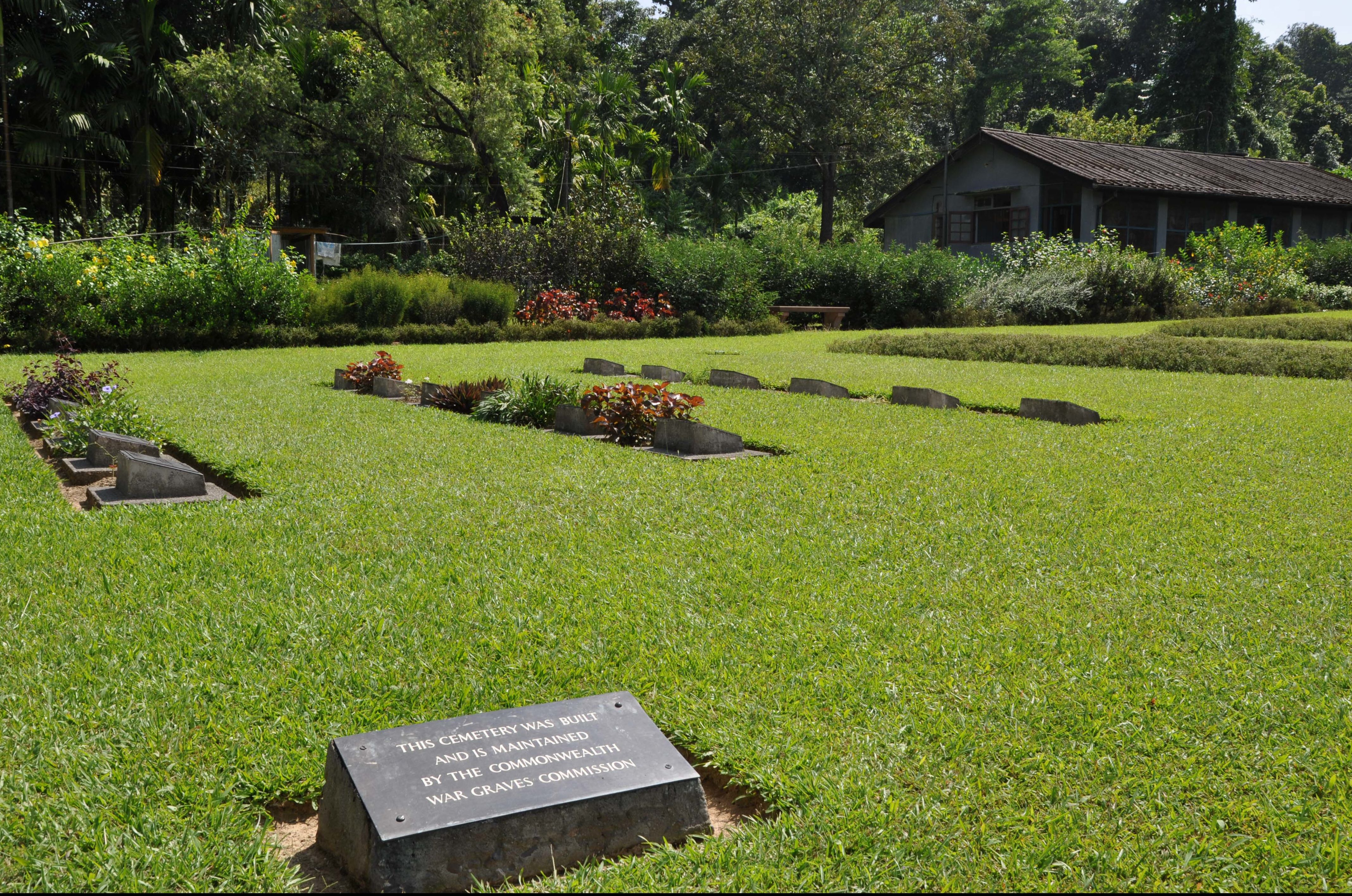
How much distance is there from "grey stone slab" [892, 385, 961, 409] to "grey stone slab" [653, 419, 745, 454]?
130 inches

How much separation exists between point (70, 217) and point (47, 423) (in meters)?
30.0

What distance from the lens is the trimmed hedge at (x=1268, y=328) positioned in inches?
749

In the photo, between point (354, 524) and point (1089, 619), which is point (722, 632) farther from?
point (354, 524)

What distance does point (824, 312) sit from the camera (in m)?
26.6

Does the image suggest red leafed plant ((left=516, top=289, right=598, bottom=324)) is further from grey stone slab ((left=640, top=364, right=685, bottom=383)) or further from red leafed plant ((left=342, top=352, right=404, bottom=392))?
red leafed plant ((left=342, top=352, right=404, bottom=392))

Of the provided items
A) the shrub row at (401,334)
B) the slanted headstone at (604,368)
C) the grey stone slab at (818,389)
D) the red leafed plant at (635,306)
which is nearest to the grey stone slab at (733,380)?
the grey stone slab at (818,389)

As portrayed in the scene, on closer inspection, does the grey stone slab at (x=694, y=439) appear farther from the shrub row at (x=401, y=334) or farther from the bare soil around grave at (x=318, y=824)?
the shrub row at (x=401, y=334)

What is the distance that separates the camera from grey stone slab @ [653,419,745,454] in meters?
8.05

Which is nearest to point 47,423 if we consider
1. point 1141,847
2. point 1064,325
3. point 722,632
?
point 722,632

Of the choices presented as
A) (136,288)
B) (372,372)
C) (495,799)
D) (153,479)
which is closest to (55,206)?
(136,288)

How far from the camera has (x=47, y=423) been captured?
27.9ft

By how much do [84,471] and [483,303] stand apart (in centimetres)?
1560

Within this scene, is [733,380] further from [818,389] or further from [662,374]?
[818,389]

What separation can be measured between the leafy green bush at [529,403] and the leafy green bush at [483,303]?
1248 centimetres
